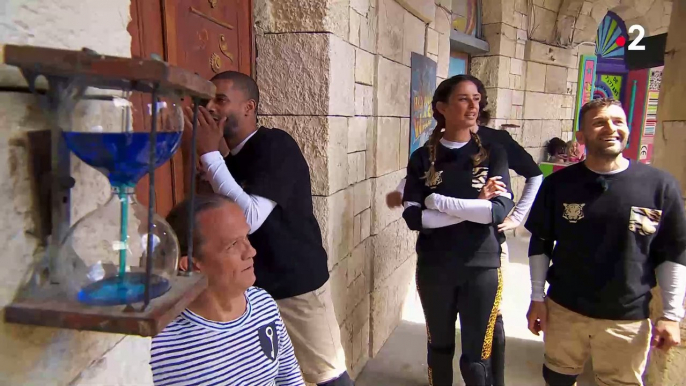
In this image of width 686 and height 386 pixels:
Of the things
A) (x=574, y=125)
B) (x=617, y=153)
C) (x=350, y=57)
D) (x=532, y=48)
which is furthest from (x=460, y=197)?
(x=574, y=125)

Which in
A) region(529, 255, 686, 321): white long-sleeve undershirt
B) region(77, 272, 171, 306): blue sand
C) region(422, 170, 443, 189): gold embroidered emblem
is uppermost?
region(77, 272, 171, 306): blue sand

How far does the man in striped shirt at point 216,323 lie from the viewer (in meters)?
0.98

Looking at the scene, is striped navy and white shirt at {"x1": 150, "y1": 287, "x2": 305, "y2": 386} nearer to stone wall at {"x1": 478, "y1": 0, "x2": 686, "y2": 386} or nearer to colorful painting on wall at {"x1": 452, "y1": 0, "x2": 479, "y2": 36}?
colorful painting on wall at {"x1": 452, "y1": 0, "x2": 479, "y2": 36}

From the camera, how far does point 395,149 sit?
329cm

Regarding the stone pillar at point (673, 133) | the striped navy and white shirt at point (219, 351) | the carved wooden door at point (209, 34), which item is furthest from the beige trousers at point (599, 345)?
the carved wooden door at point (209, 34)

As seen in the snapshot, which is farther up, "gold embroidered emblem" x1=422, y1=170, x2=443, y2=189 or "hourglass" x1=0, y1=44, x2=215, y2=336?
"hourglass" x1=0, y1=44, x2=215, y2=336

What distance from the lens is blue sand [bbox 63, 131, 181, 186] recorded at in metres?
0.60

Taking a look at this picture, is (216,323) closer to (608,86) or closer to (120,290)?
(120,290)

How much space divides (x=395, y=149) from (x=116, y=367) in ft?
8.78

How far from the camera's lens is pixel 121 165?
61 cm

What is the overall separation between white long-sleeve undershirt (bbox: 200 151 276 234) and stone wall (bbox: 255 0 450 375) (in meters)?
0.72

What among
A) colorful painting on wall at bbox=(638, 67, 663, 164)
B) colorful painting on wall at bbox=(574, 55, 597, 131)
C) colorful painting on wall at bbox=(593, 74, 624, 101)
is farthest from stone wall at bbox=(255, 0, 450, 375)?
colorful painting on wall at bbox=(638, 67, 663, 164)

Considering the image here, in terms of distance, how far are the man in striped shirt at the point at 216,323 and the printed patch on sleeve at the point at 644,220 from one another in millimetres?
1427

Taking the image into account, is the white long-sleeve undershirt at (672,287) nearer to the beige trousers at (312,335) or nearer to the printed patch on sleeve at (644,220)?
the printed patch on sleeve at (644,220)
